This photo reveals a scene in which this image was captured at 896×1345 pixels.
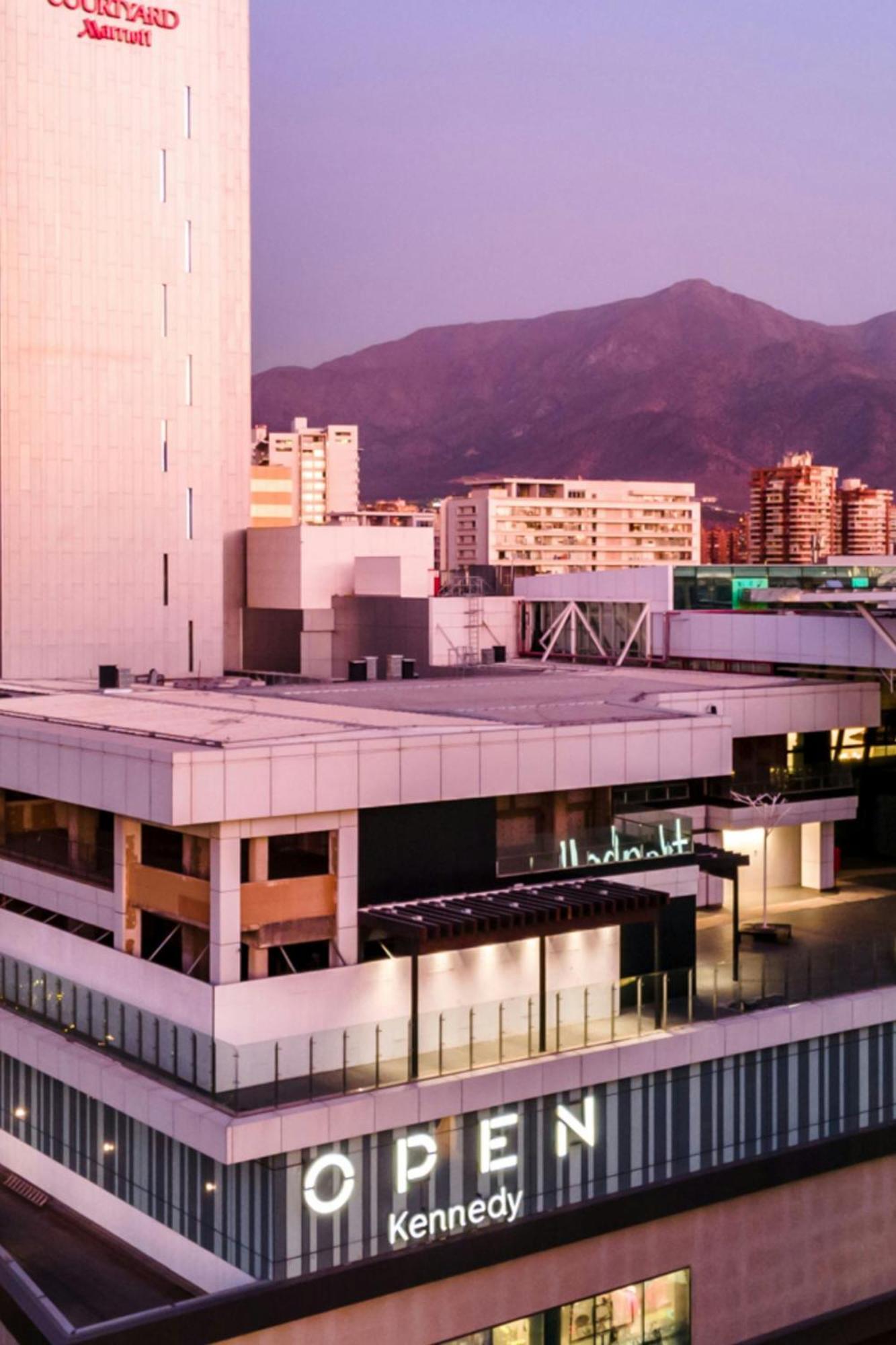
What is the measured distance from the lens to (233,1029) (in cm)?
2667

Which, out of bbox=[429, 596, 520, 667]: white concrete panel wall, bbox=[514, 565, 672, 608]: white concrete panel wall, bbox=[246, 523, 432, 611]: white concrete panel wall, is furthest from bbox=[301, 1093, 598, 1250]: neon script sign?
bbox=[246, 523, 432, 611]: white concrete panel wall

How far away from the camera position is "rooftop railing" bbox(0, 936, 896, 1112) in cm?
2595

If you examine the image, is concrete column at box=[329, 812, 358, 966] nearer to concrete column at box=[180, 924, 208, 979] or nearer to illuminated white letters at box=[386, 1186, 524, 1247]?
concrete column at box=[180, 924, 208, 979]

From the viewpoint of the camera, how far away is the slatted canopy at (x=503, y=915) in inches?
1055

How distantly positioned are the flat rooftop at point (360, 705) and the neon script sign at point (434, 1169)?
622 cm

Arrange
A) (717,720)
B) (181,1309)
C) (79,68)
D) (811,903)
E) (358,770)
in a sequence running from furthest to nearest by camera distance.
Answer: (79,68)
(811,903)
(717,720)
(358,770)
(181,1309)

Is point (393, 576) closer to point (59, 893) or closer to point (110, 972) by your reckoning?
point (59, 893)

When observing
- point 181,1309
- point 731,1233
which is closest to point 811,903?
point 731,1233

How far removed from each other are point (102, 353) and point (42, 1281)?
2739 cm

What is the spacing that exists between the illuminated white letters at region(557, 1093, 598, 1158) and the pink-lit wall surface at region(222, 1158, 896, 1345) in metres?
1.44

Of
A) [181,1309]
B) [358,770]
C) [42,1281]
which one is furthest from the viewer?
[358,770]

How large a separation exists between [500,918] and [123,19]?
3012cm

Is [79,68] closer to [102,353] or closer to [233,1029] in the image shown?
[102,353]

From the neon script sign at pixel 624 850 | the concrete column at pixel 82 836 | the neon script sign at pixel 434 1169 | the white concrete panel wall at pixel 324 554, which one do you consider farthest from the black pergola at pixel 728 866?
the white concrete panel wall at pixel 324 554
